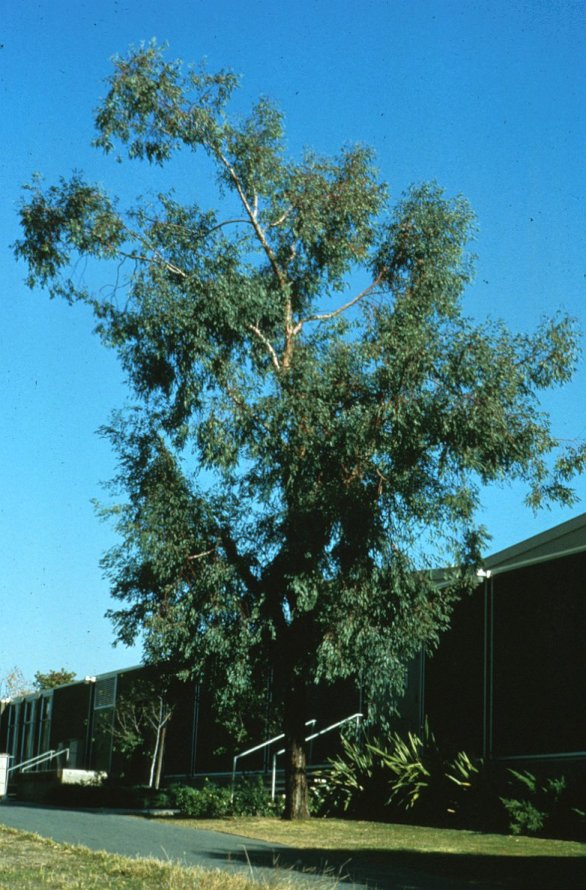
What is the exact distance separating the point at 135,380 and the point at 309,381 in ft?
11.4

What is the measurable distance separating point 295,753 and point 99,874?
9.88 m

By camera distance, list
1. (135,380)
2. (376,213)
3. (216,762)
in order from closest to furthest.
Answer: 1. (135,380)
2. (376,213)
3. (216,762)

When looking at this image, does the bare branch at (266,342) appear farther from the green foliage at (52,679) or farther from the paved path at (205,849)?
the green foliage at (52,679)

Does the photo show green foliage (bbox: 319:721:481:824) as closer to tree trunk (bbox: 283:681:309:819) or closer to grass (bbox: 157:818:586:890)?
grass (bbox: 157:818:586:890)

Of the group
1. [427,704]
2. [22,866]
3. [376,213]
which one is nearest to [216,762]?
[427,704]

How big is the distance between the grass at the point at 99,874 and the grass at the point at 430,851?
2.42 meters

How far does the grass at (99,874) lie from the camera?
960cm

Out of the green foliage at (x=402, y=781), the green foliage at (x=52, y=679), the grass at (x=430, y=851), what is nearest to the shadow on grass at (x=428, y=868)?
the grass at (x=430, y=851)

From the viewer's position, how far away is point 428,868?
13266 millimetres

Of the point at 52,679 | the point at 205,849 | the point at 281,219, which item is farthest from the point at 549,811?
the point at 52,679

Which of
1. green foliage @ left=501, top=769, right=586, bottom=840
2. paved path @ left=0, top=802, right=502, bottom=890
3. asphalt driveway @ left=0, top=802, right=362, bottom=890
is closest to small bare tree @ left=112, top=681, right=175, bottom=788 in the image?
asphalt driveway @ left=0, top=802, right=362, bottom=890

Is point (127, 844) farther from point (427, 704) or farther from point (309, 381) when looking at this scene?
point (427, 704)

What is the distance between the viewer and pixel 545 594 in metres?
20.8

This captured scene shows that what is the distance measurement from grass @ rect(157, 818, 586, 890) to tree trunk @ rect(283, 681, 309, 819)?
58 centimetres
